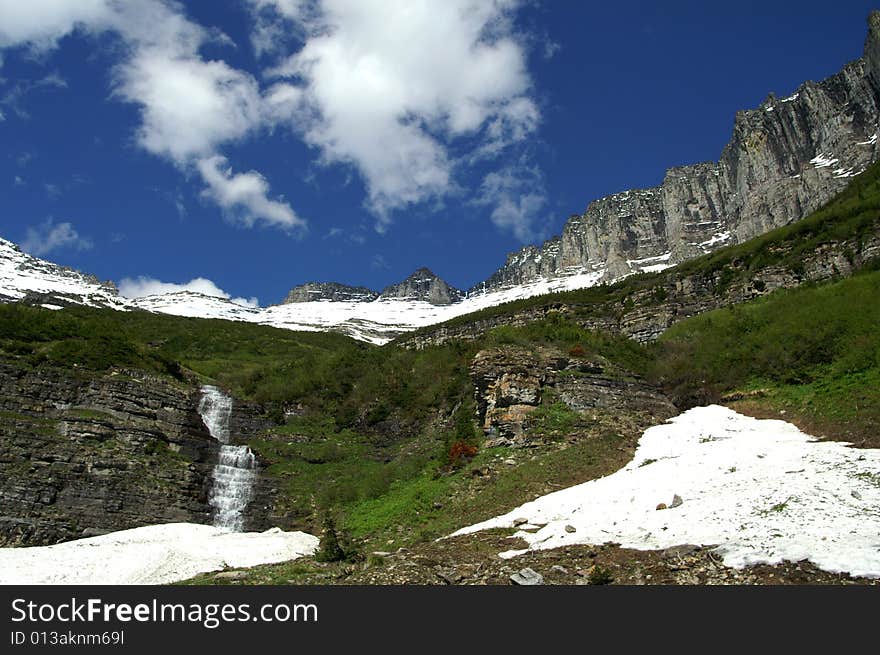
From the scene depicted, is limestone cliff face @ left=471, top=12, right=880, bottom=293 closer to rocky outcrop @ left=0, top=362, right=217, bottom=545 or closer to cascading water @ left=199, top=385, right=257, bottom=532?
cascading water @ left=199, top=385, right=257, bottom=532

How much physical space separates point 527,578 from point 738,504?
622 centimetres

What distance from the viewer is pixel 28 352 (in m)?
34.2

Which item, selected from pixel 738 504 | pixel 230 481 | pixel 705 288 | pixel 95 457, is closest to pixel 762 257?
pixel 705 288

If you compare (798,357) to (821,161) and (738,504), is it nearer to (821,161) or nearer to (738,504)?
(738,504)

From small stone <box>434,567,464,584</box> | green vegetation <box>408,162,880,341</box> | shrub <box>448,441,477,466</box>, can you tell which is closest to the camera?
small stone <box>434,567,464,584</box>

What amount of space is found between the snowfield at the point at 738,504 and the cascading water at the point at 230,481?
46.5 feet

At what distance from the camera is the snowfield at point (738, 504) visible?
1195 cm

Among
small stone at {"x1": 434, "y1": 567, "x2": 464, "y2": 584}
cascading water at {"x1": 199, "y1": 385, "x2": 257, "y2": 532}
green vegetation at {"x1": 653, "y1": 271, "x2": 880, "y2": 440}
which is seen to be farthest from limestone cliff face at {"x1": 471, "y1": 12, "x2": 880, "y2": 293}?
small stone at {"x1": 434, "y1": 567, "x2": 464, "y2": 584}

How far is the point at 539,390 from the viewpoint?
29.8 metres

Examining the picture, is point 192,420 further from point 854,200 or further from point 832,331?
point 854,200

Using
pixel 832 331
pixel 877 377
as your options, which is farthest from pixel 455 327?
pixel 877 377

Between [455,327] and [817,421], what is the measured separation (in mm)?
58319

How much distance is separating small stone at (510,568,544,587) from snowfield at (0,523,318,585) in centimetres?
995

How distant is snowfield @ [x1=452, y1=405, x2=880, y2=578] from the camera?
11945 millimetres
